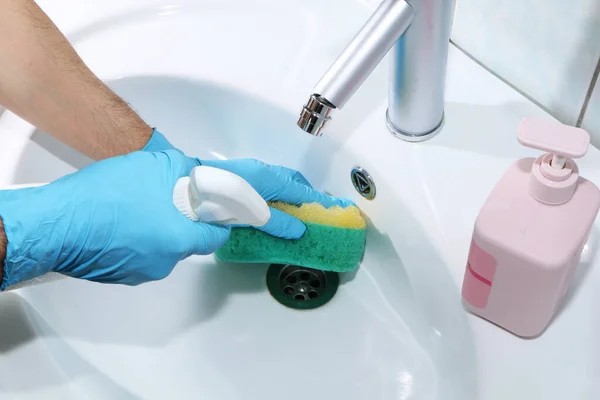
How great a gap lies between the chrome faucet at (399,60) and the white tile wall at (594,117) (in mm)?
117

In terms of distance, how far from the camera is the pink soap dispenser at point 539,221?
14.1 inches

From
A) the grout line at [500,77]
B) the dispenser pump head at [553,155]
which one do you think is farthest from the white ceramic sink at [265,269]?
the dispenser pump head at [553,155]

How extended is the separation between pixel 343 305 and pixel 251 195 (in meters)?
0.21

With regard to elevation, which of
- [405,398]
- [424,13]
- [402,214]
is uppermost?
[424,13]

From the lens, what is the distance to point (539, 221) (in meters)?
0.37

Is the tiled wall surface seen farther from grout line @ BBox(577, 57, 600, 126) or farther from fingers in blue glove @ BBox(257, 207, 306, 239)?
fingers in blue glove @ BBox(257, 207, 306, 239)

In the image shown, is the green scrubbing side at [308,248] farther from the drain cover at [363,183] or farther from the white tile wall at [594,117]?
the white tile wall at [594,117]

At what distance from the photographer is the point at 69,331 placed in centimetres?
56

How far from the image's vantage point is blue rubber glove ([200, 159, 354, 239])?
0.55 m

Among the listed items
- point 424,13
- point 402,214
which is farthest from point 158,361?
point 424,13

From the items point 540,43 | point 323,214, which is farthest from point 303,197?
point 540,43

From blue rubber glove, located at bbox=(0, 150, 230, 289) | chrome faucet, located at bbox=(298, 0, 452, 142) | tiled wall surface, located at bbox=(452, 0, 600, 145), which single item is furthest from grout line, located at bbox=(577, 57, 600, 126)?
→ blue rubber glove, located at bbox=(0, 150, 230, 289)

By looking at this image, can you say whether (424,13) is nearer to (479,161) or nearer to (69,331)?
(479,161)

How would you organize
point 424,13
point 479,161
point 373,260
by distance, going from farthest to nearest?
1. point 373,260
2. point 479,161
3. point 424,13
